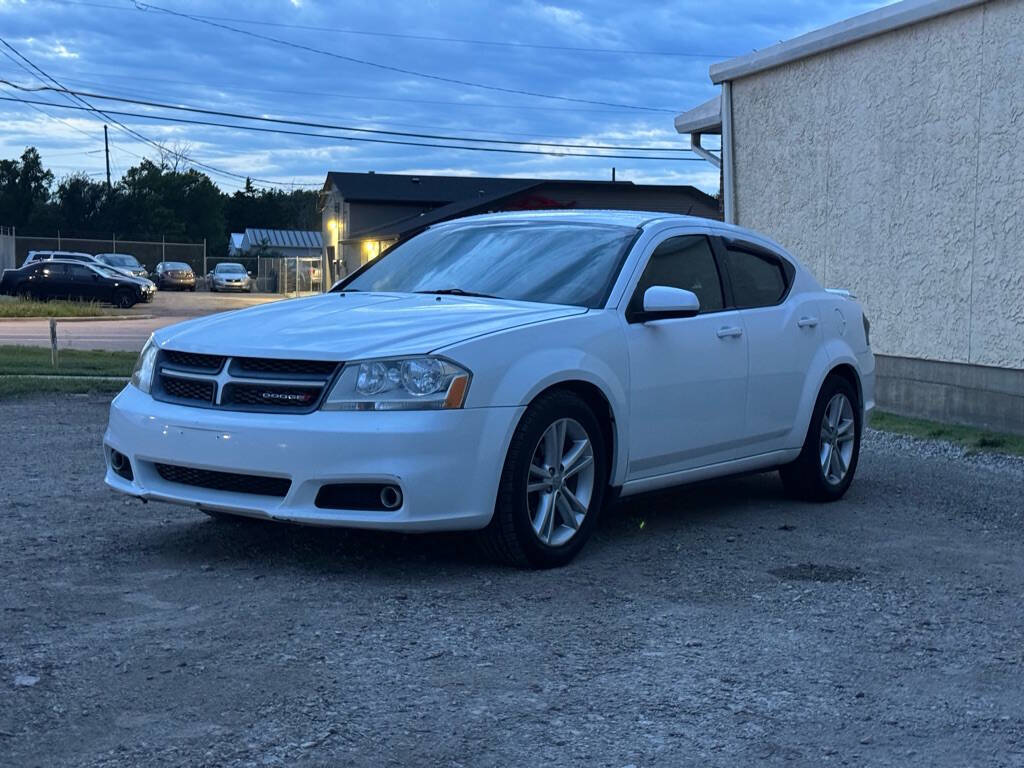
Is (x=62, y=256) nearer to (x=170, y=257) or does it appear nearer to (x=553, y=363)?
(x=170, y=257)

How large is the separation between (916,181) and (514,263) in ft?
24.9

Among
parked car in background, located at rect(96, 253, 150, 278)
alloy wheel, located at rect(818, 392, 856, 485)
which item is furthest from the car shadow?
parked car in background, located at rect(96, 253, 150, 278)

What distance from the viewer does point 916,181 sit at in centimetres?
1322

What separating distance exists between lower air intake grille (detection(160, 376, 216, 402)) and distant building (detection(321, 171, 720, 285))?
158ft

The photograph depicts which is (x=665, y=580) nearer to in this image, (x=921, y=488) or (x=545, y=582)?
(x=545, y=582)

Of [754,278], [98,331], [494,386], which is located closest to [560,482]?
[494,386]

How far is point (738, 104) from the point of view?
16484 mm

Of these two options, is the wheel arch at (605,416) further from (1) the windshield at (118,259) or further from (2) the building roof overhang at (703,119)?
(1) the windshield at (118,259)

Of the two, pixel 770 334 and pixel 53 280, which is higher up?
pixel 53 280

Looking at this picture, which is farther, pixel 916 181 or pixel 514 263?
pixel 916 181

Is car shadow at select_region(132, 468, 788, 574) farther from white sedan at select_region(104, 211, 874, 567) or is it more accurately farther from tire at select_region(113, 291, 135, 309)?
tire at select_region(113, 291, 135, 309)

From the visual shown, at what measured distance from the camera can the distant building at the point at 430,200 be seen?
184 ft

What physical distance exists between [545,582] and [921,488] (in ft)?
13.2

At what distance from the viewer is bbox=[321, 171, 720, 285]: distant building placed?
5616 cm
